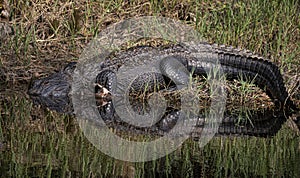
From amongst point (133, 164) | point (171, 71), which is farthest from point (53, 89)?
point (133, 164)

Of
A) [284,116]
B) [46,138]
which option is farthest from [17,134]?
[284,116]

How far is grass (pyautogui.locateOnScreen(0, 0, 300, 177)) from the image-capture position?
4461 millimetres

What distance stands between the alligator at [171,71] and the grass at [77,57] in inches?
6.9

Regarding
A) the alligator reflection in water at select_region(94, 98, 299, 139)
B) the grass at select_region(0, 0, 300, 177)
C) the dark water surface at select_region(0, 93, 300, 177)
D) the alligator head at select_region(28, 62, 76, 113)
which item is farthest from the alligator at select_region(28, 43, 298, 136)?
the dark water surface at select_region(0, 93, 300, 177)

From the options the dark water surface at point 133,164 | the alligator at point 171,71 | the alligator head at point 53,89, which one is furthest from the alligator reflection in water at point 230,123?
the alligator head at point 53,89

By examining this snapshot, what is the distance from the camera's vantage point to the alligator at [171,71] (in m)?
7.20

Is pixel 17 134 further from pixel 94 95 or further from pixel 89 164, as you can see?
pixel 94 95

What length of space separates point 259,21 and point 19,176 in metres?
5.07

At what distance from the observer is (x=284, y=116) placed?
6680mm

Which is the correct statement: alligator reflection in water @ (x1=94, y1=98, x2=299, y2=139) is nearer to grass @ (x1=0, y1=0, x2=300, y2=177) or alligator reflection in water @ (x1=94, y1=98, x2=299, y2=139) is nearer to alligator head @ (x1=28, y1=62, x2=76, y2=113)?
grass @ (x1=0, y1=0, x2=300, y2=177)

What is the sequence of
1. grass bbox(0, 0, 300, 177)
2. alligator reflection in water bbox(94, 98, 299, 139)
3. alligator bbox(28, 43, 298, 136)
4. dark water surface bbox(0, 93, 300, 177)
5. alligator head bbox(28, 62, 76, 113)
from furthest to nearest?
alligator head bbox(28, 62, 76, 113), alligator bbox(28, 43, 298, 136), alligator reflection in water bbox(94, 98, 299, 139), grass bbox(0, 0, 300, 177), dark water surface bbox(0, 93, 300, 177)

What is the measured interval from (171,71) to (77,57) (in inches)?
65.5

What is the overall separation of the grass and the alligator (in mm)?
176

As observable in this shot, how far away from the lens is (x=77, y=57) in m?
8.86
